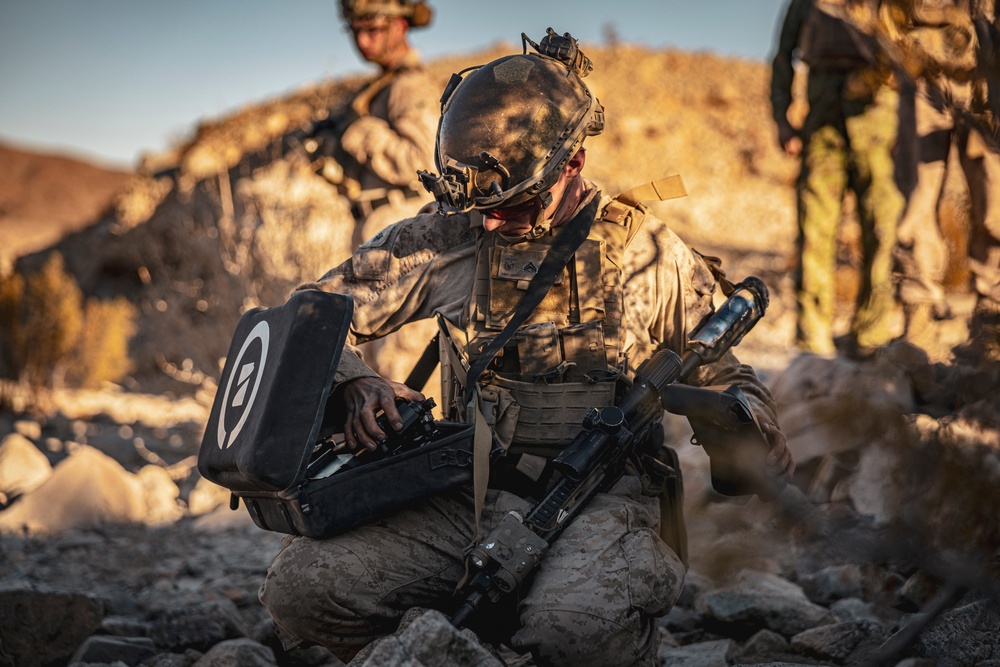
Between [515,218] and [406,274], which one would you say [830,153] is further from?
[406,274]

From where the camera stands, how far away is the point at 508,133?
268 centimetres

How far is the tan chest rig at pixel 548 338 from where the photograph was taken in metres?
2.70

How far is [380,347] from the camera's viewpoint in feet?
17.3

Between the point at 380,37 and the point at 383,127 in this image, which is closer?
the point at 383,127

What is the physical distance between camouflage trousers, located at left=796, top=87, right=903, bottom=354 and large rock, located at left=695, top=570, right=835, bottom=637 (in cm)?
266

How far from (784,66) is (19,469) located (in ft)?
18.3

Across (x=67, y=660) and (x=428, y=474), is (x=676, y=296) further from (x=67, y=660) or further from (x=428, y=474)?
(x=67, y=660)

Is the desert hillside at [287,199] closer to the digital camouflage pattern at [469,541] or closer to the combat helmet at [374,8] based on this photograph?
the combat helmet at [374,8]

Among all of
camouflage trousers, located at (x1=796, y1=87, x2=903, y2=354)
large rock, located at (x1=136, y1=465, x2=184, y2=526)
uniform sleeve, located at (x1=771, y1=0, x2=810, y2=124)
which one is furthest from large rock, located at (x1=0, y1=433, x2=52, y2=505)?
uniform sleeve, located at (x1=771, y1=0, x2=810, y2=124)

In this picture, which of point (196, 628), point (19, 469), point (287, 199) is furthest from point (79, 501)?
point (287, 199)

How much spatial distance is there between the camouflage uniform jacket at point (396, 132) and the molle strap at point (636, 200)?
8.47ft

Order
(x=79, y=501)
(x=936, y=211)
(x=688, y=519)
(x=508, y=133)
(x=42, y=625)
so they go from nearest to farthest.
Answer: (x=508, y=133), (x=42, y=625), (x=688, y=519), (x=936, y=211), (x=79, y=501)

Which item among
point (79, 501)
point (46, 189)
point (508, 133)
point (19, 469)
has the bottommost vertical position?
point (46, 189)

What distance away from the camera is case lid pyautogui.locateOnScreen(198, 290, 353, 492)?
7.63 ft
